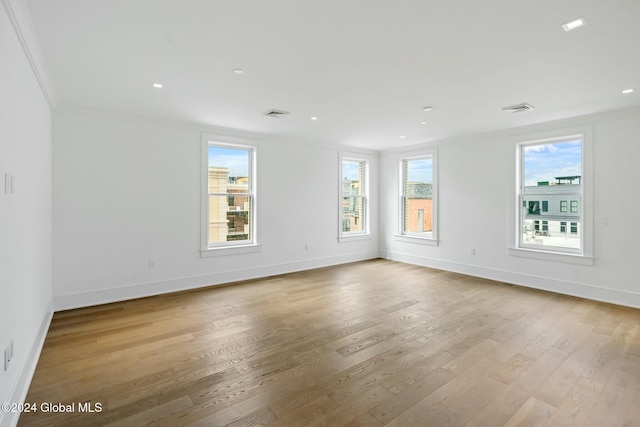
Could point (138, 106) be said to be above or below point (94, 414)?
above

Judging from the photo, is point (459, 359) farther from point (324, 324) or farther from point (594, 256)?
point (594, 256)

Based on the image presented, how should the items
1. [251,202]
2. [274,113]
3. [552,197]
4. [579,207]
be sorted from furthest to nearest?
1. [251,202]
2. [552,197]
3. [579,207]
4. [274,113]

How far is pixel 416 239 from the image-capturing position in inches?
259

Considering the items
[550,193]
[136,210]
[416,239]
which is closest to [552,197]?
[550,193]

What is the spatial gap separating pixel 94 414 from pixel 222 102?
314 cm

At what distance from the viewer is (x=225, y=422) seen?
1.92 m

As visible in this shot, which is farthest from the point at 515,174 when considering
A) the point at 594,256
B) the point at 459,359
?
the point at 459,359

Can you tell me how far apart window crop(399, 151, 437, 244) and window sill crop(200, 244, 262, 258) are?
128 inches

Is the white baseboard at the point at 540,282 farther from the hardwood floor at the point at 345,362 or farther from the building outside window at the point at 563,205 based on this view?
the building outside window at the point at 563,205

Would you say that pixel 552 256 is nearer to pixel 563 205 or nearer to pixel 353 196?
pixel 563 205

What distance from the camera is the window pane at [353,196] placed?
6.99 m

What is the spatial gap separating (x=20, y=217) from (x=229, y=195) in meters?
3.18

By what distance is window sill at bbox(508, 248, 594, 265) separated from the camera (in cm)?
443

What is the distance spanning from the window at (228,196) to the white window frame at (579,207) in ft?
14.3
